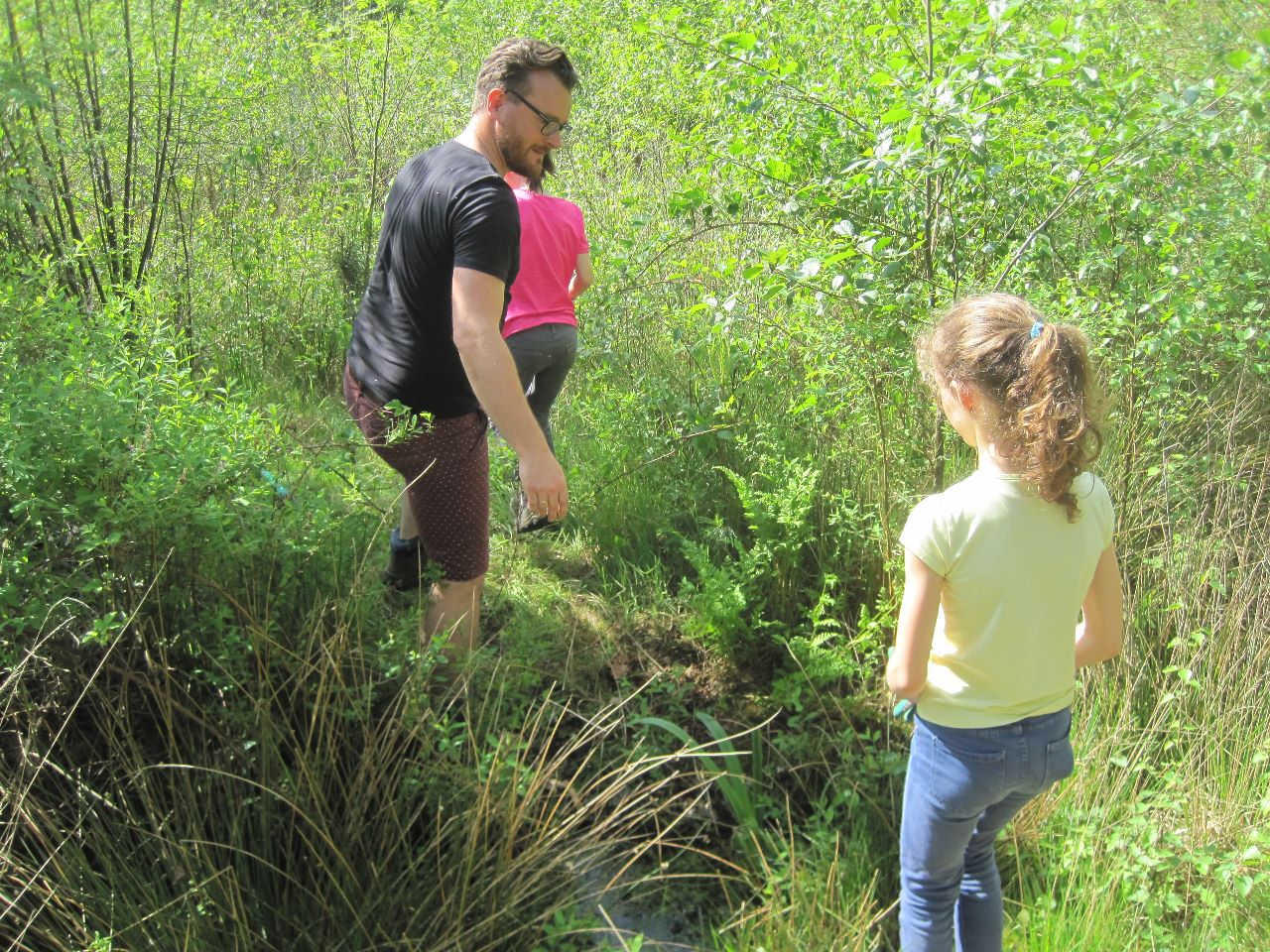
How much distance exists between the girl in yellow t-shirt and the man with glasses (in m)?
1.02

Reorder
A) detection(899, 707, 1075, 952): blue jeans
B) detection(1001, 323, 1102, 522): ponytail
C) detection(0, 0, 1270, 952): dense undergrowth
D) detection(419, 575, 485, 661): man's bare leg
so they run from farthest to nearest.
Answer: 1. detection(419, 575, 485, 661): man's bare leg
2. detection(0, 0, 1270, 952): dense undergrowth
3. detection(899, 707, 1075, 952): blue jeans
4. detection(1001, 323, 1102, 522): ponytail

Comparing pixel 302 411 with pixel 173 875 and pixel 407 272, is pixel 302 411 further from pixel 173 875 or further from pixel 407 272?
pixel 173 875

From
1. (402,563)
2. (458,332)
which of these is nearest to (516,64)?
(458,332)

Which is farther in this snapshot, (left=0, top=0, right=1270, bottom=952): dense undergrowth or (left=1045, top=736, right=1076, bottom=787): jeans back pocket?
(left=0, top=0, right=1270, bottom=952): dense undergrowth

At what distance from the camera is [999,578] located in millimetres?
1824

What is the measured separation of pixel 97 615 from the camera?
2316 mm

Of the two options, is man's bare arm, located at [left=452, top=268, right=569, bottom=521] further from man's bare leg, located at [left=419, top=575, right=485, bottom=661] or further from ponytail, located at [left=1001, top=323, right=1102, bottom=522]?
ponytail, located at [left=1001, top=323, right=1102, bottom=522]

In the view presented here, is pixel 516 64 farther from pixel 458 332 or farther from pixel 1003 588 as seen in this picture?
pixel 1003 588

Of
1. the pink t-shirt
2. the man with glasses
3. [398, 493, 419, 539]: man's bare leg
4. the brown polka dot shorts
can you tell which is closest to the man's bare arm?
the man with glasses

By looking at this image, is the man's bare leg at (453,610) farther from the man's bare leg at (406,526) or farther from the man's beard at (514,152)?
the man's beard at (514,152)

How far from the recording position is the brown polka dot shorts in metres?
2.77

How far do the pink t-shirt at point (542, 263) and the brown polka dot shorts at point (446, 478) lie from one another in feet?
3.44

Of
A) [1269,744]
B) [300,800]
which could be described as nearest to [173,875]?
[300,800]

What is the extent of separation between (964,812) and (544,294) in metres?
2.55
